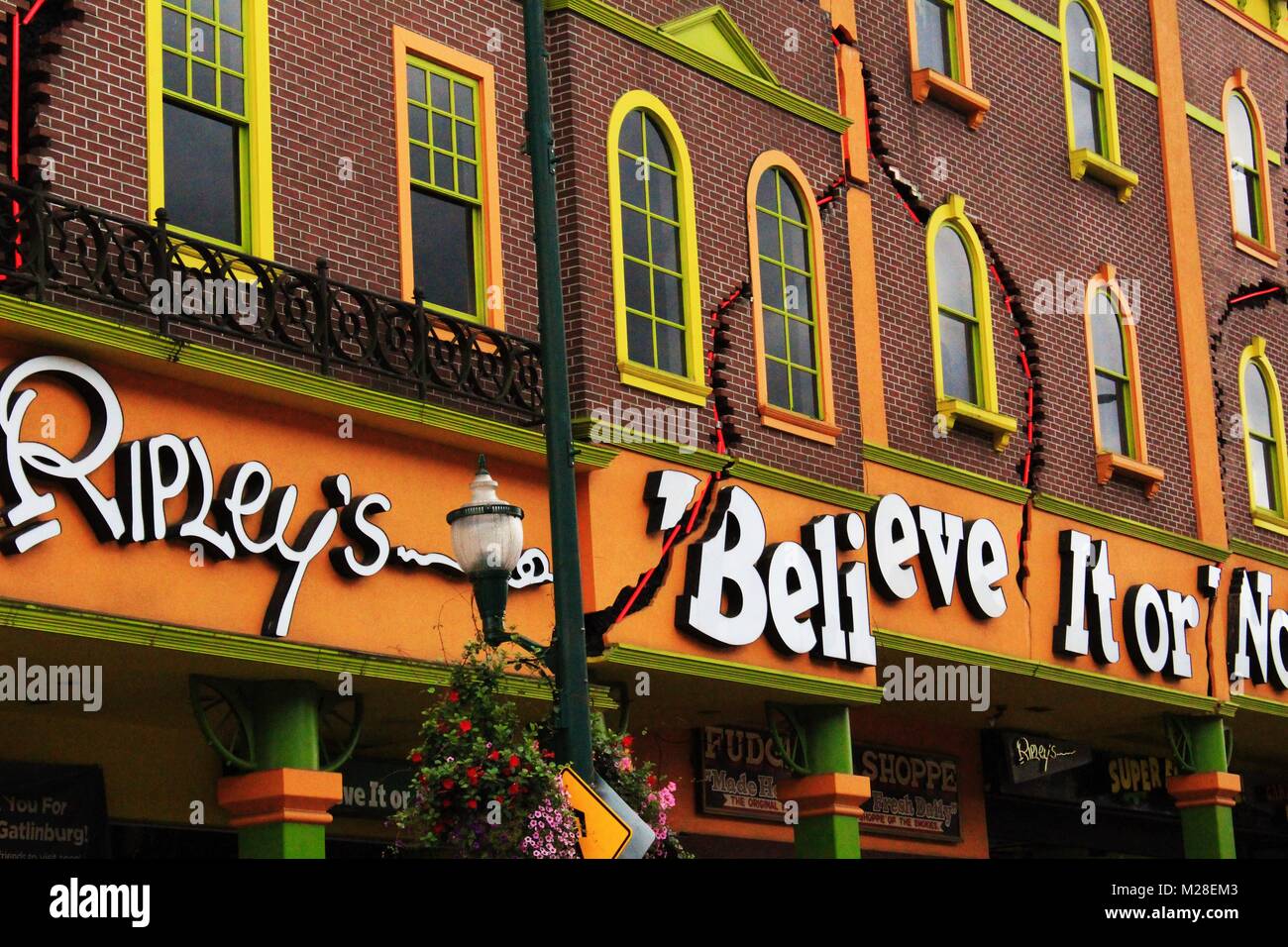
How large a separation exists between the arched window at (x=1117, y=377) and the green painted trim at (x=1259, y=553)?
5.46 feet

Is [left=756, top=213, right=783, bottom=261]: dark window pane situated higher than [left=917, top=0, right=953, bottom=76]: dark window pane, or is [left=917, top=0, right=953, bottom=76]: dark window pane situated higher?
[left=917, top=0, right=953, bottom=76]: dark window pane

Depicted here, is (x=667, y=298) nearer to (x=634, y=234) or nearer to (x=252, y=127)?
(x=634, y=234)

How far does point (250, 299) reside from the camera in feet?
50.6

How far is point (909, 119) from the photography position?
74.9 ft

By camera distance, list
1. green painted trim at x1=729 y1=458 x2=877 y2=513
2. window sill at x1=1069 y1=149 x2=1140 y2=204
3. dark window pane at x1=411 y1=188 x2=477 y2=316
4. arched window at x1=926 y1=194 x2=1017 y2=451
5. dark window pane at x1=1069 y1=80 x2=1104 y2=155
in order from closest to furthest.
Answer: dark window pane at x1=411 y1=188 x2=477 y2=316
green painted trim at x1=729 y1=458 x2=877 y2=513
arched window at x1=926 y1=194 x2=1017 y2=451
window sill at x1=1069 y1=149 x2=1140 y2=204
dark window pane at x1=1069 y1=80 x2=1104 y2=155

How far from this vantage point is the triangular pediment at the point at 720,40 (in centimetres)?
1997

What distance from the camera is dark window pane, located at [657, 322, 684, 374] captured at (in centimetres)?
1884

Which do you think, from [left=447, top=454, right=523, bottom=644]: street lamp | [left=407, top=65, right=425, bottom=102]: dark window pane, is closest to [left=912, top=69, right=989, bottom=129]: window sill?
[left=407, top=65, right=425, bottom=102]: dark window pane

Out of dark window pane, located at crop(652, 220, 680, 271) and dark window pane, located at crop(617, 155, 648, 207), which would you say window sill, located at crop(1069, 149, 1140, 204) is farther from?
dark window pane, located at crop(617, 155, 648, 207)

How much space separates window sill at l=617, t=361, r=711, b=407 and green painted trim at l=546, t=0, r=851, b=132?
2.85m

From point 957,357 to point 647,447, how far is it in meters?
5.82

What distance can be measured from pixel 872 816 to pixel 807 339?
553cm

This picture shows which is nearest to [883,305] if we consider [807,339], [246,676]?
[807,339]
